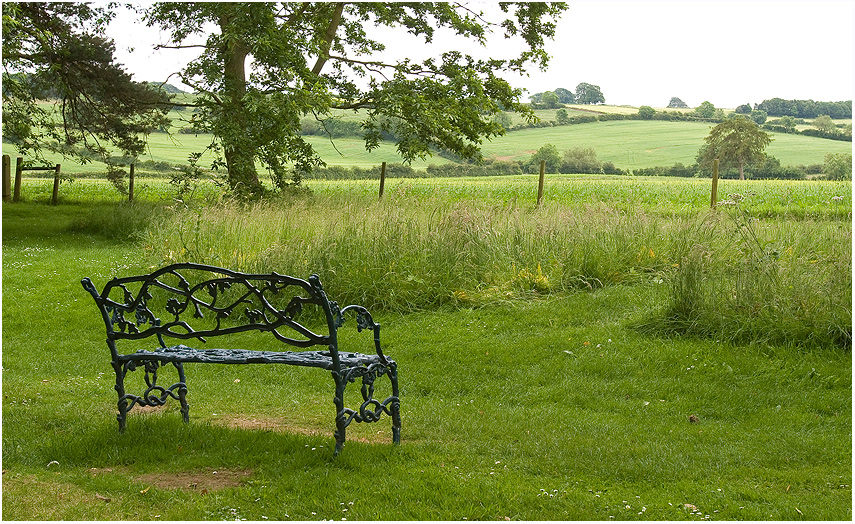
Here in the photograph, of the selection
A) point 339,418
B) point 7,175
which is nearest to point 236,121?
point 7,175

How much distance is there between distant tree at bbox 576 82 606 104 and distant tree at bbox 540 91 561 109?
2647mm

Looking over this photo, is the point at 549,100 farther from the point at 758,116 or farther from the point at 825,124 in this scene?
the point at 825,124

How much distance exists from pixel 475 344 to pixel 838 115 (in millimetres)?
65725

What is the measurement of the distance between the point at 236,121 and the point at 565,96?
54.3 m

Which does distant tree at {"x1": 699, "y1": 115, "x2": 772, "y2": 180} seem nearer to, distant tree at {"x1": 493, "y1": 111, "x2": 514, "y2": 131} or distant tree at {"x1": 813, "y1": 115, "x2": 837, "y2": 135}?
distant tree at {"x1": 813, "y1": 115, "x2": 837, "y2": 135}

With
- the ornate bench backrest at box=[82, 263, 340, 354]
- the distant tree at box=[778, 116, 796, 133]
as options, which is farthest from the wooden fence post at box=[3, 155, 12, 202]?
the distant tree at box=[778, 116, 796, 133]

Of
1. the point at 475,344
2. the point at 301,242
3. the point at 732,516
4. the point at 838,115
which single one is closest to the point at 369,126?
the point at 301,242

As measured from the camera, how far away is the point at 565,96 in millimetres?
65500

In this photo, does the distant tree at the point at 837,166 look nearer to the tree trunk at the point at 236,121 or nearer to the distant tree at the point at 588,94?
the distant tree at the point at 588,94

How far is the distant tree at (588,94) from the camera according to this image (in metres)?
65.9

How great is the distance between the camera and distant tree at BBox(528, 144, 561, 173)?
146 ft

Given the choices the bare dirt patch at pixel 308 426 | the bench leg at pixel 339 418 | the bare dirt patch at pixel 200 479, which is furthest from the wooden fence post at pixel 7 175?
the bench leg at pixel 339 418

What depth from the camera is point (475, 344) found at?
23.4 feet

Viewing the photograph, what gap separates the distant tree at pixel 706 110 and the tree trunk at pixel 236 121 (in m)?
58.2
